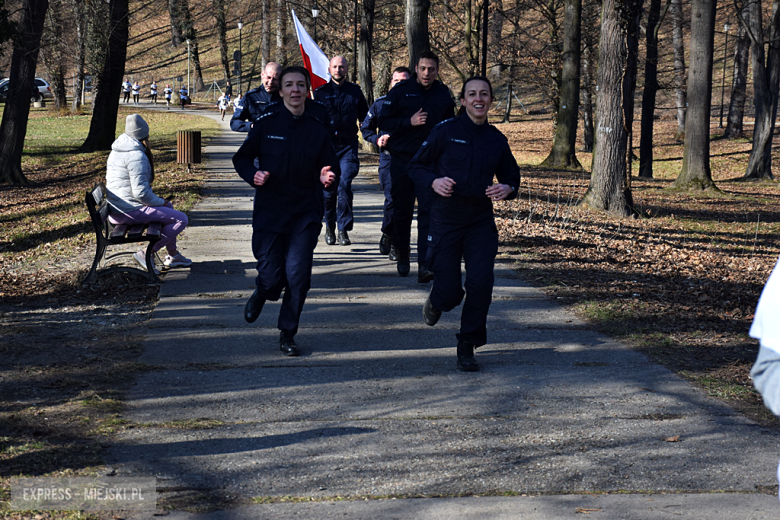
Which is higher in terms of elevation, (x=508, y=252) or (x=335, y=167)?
(x=335, y=167)

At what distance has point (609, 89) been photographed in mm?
14562

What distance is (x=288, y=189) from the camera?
19.8ft

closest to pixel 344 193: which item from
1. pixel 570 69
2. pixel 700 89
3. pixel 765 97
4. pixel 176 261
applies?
pixel 176 261

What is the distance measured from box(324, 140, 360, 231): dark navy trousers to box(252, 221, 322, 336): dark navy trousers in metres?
3.65

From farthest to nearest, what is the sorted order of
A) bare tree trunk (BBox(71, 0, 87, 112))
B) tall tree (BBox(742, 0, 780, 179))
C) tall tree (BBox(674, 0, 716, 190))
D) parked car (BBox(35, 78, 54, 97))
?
parked car (BBox(35, 78, 54, 97))
bare tree trunk (BBox(71, 0, 87, 112))
tall tree (BBox(742, 0, 780, 179))
tall tree (BBox(674, 0, 716, 190))

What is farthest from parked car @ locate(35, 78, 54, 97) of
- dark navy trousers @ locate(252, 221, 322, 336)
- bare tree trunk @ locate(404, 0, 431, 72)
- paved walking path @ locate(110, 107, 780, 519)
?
dark navy trousers @ locate(252, 221, 322, 336)

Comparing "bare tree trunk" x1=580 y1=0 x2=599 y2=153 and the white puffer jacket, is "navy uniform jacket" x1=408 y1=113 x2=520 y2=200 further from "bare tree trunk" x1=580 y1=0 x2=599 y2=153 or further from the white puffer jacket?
"bare tree trunk" x1=580 y1=0 x2=599 y2=153

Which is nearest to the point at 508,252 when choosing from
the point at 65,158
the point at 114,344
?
the point at 114,344

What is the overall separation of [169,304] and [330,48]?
39481mm

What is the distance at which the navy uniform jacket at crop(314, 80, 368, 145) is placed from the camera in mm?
9500

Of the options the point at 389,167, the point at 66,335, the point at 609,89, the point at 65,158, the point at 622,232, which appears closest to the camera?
the point at 66,335

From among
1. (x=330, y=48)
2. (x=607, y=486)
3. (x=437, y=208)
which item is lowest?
(x=607, y=486)

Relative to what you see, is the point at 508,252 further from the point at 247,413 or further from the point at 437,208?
the point at 247,413

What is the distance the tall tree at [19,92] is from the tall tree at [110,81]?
516 cm
